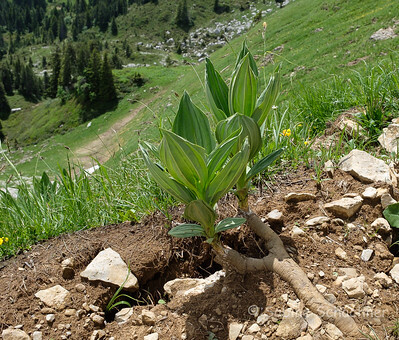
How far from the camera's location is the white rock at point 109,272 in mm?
2584

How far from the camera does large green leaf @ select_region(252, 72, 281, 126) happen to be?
2.23m

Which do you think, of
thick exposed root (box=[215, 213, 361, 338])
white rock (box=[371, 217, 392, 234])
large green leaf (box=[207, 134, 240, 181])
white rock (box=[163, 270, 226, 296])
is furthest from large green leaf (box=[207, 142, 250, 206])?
white rock (box=[371, 217, 392, 234])

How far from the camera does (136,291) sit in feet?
9.06

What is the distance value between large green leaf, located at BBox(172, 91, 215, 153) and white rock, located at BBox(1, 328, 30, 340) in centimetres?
156

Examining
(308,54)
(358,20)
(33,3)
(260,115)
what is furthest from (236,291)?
(33,3)

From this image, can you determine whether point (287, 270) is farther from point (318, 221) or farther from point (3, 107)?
point (3, 107)

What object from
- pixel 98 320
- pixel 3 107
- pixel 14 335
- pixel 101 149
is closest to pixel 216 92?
pixel 98 320

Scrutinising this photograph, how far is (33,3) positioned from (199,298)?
237 m

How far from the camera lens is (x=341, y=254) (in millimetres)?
2316

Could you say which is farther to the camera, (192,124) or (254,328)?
(192,124)

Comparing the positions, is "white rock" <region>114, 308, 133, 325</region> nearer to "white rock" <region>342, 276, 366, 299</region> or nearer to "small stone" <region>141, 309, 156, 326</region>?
"small stone" <region>141, 309, 156, 326</region>

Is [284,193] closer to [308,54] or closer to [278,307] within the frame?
[278,307]

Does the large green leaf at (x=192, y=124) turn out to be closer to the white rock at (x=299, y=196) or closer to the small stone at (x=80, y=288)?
the white rock at (x=299, y=196)

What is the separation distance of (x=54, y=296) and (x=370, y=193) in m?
2.33
